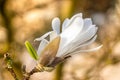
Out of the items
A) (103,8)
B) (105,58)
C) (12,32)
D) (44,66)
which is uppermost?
(103,8)

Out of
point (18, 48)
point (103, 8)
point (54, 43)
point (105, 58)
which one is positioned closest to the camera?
point (54, 43)

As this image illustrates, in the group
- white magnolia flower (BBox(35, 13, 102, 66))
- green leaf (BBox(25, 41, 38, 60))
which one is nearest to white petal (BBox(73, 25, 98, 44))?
white magnolia flower (BBox(35, 13, 102, 66))

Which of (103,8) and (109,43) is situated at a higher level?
(103,8)

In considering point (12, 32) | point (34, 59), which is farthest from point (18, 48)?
point (34, 59)

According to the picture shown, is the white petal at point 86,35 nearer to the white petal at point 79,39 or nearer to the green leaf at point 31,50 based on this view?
the white petal at point 79,39

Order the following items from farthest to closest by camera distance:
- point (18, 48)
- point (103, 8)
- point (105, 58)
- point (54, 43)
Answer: point (103, 8) < point (18, 48) < point (105, 58) < point (54, 43)

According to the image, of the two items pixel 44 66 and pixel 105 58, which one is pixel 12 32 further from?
pixel 44 66

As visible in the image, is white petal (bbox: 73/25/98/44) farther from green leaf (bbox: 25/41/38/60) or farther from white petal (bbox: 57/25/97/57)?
green leaf (bbox: 25/41/38/60)

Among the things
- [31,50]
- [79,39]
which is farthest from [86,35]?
[31,50]
